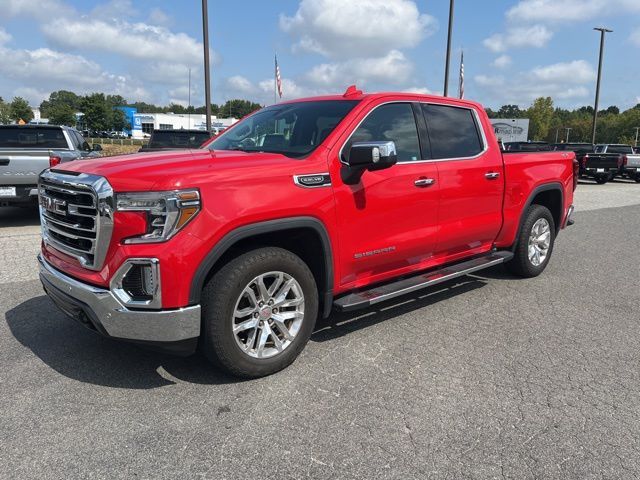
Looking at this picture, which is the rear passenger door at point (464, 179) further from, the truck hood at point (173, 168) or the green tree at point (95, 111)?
the green tree at point (95, 111)

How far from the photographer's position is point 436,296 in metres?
5.37

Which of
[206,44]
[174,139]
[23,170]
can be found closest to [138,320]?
[23,170]

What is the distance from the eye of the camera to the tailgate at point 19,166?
27.4 feet

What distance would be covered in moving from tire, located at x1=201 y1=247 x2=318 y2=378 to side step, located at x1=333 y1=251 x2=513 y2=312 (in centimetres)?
33

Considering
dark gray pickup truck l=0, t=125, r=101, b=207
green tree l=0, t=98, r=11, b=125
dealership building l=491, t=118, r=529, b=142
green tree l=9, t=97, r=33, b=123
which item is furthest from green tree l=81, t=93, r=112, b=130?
dark gray pickup truck l=0, t=125, r=101, b=207

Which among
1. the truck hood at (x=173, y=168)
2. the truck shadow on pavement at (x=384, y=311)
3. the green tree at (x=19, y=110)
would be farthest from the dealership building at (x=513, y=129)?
the green tree at (x=19, y=110)

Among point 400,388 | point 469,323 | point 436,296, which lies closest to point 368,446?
point 400,388

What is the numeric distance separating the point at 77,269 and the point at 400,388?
2.22 meters

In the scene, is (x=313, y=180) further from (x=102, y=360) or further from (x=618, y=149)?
(x=618, y=149)

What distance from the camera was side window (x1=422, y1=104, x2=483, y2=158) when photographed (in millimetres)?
4637

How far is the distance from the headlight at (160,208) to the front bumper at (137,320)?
40 centimetres

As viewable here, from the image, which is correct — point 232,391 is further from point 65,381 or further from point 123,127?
point 123,127

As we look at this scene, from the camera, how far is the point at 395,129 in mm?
4328

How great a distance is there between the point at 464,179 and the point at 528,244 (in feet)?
5.44
